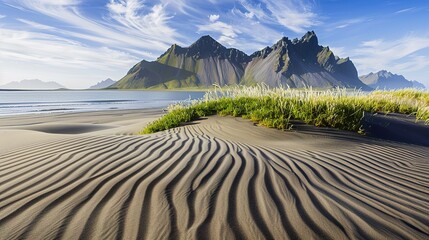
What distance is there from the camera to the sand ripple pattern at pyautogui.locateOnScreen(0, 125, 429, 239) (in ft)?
7.73

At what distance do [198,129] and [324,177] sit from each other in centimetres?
489

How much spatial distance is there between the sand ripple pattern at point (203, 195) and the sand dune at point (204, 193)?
10 mm

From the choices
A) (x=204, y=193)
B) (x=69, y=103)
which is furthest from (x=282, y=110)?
(x=69, y=103)

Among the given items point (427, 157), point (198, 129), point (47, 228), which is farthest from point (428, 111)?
point (47, 228)

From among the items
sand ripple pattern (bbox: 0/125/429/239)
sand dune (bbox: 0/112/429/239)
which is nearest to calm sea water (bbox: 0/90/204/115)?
sand dune (bbox: 0/112/429/239)

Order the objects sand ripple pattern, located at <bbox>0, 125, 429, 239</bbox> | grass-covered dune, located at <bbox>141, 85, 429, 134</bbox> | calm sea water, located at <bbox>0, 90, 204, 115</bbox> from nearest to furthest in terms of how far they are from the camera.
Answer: sand ripple pattern, located at <bbox>0, 125, 429, 239</bbox> < grass-covered dune, located at <bbox>141, 85, 429, 134</bbox> < calm sea water, located at <bbox>0, 90, 204, 115</bbox>

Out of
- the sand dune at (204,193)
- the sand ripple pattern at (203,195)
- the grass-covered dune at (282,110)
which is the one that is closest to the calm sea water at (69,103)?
the grass-covered dune at (282,110)

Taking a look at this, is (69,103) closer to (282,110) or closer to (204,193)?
(282,110)

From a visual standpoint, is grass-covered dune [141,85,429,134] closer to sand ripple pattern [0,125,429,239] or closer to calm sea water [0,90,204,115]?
calm sea water [0,90,204,115]

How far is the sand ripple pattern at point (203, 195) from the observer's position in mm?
2357

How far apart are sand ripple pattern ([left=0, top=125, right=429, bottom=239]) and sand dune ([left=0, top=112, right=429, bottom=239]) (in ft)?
0.03

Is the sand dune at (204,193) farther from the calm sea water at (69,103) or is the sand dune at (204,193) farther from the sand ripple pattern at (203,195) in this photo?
the calm sea water at (69,103)

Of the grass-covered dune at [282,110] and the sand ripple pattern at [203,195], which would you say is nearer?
the sand ripple pattern at [203,195]

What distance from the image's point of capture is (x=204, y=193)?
3004 millimetres
